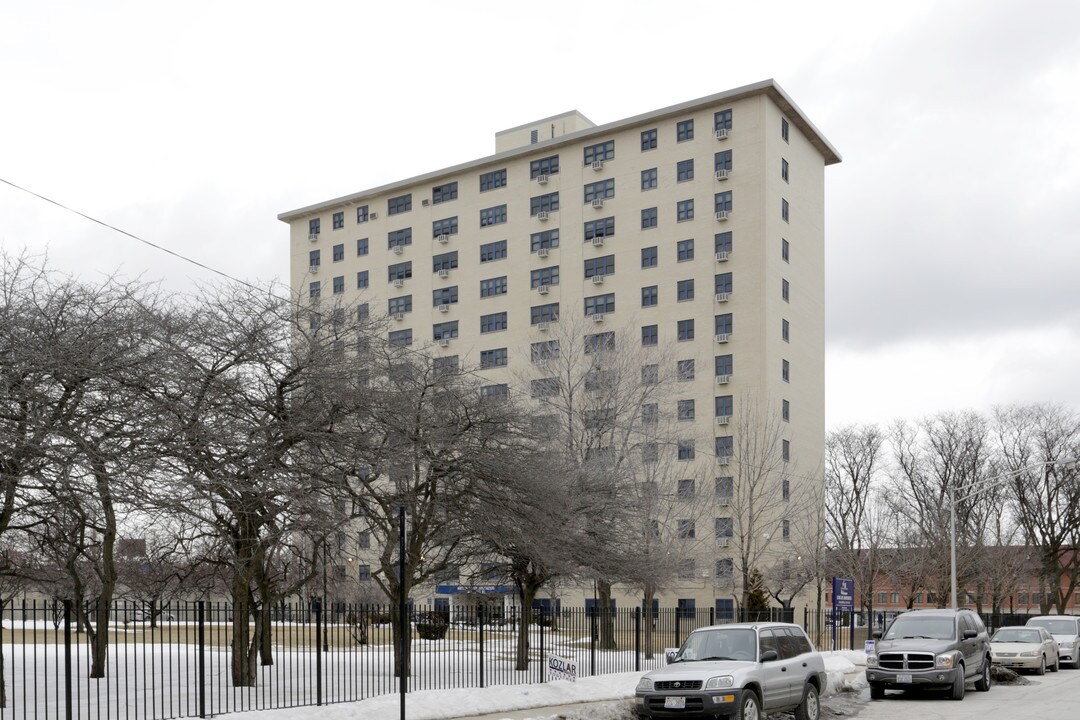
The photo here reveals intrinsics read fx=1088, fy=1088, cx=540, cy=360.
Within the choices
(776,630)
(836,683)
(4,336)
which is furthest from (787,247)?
(4,336)

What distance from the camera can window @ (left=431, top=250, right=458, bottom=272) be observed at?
277 feet

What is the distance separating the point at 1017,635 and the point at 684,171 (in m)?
46.6

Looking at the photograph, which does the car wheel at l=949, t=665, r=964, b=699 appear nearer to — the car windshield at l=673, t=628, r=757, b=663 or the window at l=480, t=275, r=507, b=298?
the car windshield at l=673, t=628, r=757, b=663

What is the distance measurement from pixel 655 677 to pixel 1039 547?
7160 centimetres

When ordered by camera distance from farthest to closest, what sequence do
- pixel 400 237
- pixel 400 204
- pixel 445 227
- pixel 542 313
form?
pixel 400 204
pixel 400 237
pixel 445 227
pixel 542 313

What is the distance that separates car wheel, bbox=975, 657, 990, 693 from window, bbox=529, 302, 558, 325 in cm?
5295

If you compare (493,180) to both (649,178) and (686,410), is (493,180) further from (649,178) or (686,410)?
(686,410)

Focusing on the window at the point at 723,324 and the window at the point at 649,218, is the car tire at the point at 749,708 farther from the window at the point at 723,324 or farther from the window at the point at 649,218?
the window at the point at 649,218

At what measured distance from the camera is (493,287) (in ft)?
268

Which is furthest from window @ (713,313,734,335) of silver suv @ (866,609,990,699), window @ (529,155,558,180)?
silver suv @ (866,609,990,699)

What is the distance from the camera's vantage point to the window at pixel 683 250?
238ft

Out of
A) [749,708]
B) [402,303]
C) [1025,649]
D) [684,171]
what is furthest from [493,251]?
[749,708]

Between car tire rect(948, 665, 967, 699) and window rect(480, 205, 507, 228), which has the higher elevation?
window rect(480, 205, 507, 228)

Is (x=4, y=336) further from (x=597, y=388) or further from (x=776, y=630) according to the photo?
(x=597, y=388)
